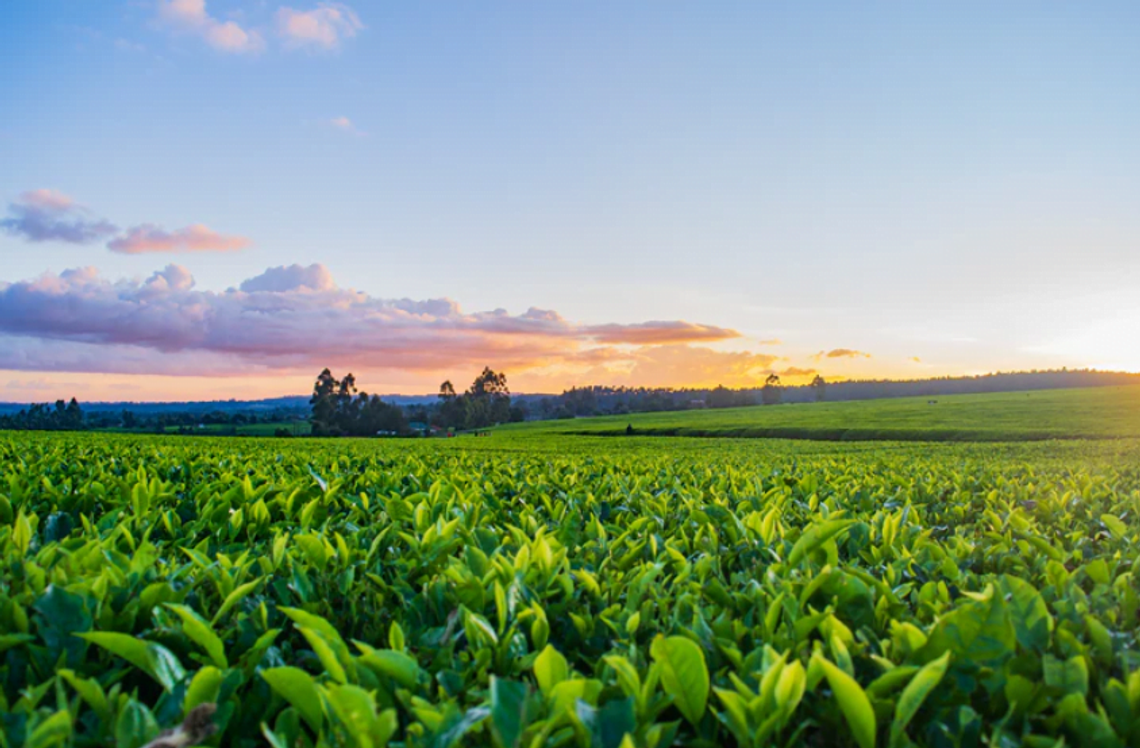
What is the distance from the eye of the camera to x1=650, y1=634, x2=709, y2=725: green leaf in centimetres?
157

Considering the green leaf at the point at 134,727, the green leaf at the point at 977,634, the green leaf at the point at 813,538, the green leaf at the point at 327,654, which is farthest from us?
the green leaf at the point at 813,538

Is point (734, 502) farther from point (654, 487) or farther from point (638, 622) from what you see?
point (638, 622)

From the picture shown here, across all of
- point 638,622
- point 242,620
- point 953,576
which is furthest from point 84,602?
point 953,576

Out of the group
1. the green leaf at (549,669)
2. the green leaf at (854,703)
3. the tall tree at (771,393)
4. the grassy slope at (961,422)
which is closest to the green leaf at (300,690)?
the green leaf at (549,669)

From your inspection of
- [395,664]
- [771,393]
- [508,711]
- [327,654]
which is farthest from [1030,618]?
[771,393]

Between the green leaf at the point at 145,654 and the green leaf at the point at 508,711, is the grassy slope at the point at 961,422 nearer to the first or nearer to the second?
the green leaf at the point at 508,711

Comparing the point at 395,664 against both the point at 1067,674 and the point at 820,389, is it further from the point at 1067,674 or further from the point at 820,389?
the point at 820,389

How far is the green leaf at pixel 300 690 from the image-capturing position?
147 centimetres

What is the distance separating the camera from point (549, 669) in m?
1.60

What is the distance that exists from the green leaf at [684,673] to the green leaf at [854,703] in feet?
0.89

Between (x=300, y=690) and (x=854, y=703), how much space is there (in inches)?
47.0

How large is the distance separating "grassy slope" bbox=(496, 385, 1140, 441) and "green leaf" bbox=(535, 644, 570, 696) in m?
53.7

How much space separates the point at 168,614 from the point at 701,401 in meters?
152

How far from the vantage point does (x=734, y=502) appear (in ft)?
16.5
